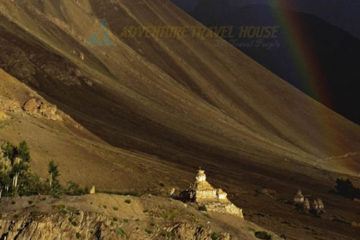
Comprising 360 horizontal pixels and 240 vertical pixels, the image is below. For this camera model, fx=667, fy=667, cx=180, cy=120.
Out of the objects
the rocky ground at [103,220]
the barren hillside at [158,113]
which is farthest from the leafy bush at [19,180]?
the barren hillside at [158,113]

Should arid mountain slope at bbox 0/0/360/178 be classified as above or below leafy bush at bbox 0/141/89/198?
above

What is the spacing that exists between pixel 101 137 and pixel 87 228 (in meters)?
65.7

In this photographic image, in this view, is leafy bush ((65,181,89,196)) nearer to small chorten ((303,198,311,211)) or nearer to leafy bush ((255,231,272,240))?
leafy bush ((255,231,272,240))

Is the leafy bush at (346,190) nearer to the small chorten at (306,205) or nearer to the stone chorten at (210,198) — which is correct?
the small chorten at (306,205)

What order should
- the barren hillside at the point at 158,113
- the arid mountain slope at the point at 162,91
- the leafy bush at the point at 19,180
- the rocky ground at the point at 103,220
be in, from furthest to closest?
the arid mountain slope at the point at 162,91
the barren hillside at the point at 158,113
the leafy bush at the point at 19,180
the rocky ground at the point at 103,220

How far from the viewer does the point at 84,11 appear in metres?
169

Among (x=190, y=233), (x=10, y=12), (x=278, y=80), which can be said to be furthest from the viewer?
(x=278, y=80)

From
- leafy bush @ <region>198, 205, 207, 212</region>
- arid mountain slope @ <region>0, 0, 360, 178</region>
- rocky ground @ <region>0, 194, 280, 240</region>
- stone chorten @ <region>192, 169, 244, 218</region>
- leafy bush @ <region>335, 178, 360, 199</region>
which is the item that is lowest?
rocky ground @ <region>0, 194, 280, 240</region>

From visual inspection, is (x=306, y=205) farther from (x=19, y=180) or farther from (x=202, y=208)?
(x=202, y=208)

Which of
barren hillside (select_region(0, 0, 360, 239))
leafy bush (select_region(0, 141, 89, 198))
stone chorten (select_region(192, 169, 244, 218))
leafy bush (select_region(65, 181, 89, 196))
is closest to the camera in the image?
stone chorten (select_region(192, 169, 244, 218))

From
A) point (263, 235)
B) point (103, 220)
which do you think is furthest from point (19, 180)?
point (103, 220)

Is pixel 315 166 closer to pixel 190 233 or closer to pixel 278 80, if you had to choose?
pixel 278 80

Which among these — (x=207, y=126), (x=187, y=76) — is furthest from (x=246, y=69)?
(x=207, y=126)

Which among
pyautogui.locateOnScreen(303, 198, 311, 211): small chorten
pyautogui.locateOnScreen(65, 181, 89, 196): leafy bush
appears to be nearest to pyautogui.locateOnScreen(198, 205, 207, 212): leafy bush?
pyautogui.locateOnScreen(65, 181, 89, 196): leafy bush
